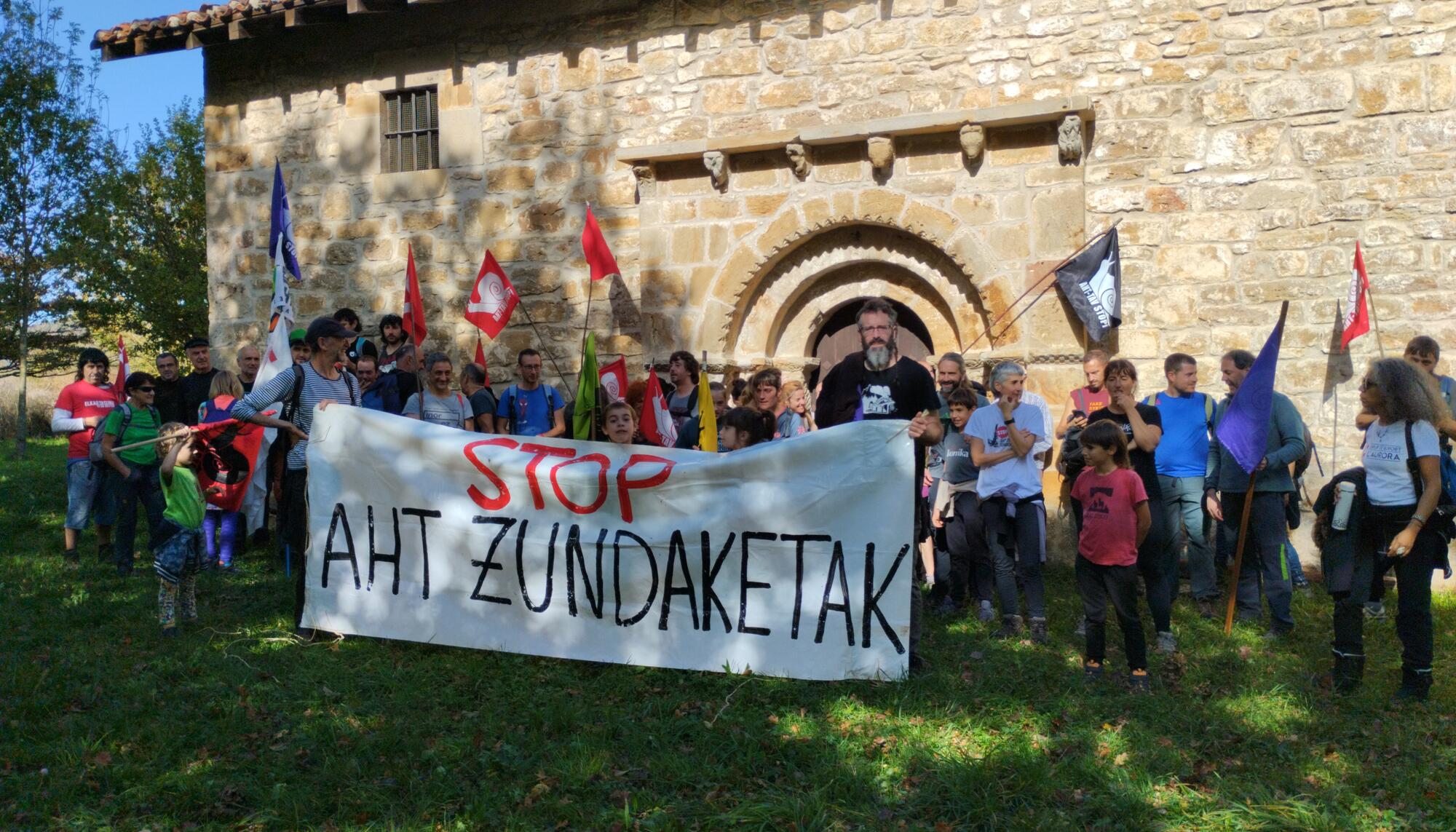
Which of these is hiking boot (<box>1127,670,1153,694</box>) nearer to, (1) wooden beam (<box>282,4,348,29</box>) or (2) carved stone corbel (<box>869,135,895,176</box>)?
(2) carved stone corbel (<box>869,135,895,176</box>)

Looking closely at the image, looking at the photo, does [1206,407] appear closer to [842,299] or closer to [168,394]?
[842,299]

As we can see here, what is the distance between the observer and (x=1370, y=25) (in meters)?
8.69

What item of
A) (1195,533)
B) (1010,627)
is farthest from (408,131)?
(1195,533)

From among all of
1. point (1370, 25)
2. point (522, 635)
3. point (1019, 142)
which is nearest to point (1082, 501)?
point (522, 635)

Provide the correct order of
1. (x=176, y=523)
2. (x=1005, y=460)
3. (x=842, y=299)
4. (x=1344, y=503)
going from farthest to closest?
(x=842, y=299), (x=1005, y=460), (x=176, y=523), (x=1344, y=503)

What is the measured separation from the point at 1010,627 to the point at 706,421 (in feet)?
7.75

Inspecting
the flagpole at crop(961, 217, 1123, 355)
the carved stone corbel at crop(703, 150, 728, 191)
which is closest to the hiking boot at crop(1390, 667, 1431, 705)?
the flagpole at crop(961, 217, 1123, 355)

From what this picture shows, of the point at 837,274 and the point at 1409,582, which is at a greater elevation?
the point at 837,274

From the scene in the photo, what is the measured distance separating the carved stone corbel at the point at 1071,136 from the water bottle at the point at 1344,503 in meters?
4.35

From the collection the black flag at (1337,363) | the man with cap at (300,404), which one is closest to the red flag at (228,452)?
the man with cap at (300,404)

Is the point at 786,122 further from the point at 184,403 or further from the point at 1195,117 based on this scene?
the point at 184,403

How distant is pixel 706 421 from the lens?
301 inches

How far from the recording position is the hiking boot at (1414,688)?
5.51m

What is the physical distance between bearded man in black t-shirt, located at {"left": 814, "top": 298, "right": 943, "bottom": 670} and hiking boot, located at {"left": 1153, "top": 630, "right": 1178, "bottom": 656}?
1435 mm
